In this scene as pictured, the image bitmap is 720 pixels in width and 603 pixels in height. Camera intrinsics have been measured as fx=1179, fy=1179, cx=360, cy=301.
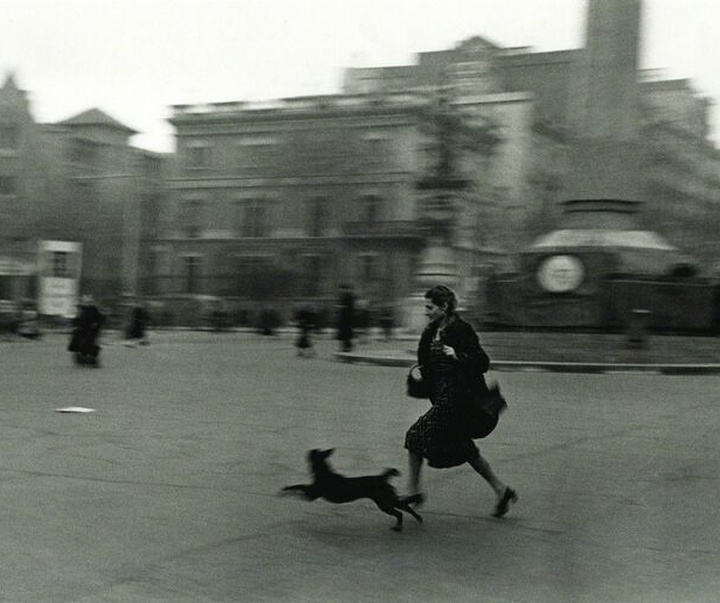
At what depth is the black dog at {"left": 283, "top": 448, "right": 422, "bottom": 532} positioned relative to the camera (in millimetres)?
6613

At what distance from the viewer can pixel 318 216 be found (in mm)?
61031

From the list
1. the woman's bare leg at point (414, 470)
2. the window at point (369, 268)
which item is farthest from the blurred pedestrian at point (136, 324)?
the window at point (369, 268)

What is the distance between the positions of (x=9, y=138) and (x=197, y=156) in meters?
11.8

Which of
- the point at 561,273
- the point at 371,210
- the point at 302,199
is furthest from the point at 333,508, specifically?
the point at 302,199

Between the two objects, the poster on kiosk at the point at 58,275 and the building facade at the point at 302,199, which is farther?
the building facade at the point at 302,199

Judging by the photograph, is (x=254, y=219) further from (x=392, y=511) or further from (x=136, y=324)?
(x=392, y=511)

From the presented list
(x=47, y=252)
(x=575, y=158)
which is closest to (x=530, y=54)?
(x=47, y=252)

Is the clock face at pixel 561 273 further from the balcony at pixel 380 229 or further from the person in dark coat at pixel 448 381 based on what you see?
the balcony at pixel 380 229

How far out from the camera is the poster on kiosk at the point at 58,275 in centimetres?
3734

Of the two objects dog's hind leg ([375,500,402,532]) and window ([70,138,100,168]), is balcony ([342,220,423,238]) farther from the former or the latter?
dog's hind leg ([375,500,402,532])

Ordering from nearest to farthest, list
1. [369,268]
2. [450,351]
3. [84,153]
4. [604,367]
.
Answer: [450,351] → [604,367] → [369,268] → [84,153]

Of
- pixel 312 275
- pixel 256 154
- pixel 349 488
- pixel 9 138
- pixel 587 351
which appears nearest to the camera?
pixel 349 488

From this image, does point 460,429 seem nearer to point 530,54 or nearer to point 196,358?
point 196,358

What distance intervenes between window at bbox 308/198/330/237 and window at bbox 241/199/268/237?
322cm
